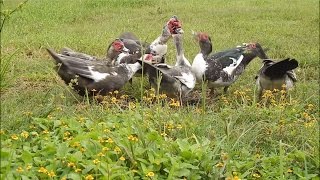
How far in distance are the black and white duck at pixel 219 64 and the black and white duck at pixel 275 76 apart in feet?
1.06

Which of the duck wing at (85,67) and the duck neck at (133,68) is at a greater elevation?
the duck wing at (85,67)

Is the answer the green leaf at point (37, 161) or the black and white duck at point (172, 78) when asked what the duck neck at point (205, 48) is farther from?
the green leaf at point (37, 161)

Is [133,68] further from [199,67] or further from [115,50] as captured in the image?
[199,67]

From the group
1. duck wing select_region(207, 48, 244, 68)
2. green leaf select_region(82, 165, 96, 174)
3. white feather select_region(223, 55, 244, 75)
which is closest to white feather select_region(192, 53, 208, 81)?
duck wing select_region(207, 48, 244, 68)

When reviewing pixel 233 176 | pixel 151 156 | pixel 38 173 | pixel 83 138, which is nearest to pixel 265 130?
pixel 233 176

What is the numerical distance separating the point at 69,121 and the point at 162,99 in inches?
47.4

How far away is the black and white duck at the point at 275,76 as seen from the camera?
5723 millimetres

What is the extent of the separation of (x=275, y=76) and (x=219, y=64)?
0.62 meters

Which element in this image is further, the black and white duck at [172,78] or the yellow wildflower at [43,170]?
the black and white duck at [172,78]

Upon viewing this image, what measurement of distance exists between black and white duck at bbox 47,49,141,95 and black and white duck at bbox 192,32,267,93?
2.34 ft

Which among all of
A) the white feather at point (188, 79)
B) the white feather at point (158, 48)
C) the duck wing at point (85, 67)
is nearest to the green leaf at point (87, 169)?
the duck wing at point (85, 67)

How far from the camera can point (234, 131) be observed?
4.52m

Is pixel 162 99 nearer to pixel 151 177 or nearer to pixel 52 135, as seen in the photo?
pixel 52 135

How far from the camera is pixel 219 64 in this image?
607 centimetres
